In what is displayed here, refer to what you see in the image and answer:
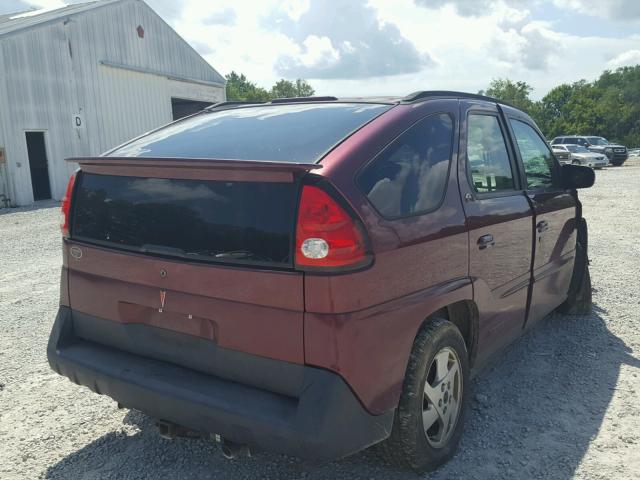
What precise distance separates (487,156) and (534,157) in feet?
2.99

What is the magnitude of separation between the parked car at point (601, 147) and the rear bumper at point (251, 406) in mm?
34352

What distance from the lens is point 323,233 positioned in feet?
7.16

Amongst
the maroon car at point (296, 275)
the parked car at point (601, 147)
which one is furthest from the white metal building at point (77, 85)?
the parked car at point (601, 147)

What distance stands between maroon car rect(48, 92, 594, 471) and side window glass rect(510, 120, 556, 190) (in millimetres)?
699

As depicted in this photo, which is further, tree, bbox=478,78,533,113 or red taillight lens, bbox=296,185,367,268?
tree, bbox=478,78,533,113

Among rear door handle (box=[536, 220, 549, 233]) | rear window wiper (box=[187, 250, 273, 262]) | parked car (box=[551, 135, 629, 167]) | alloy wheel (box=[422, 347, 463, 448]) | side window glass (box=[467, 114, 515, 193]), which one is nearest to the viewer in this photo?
rear window wiper (box=[187, 250, 273, 262])

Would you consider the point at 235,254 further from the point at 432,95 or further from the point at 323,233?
the point at 432,95

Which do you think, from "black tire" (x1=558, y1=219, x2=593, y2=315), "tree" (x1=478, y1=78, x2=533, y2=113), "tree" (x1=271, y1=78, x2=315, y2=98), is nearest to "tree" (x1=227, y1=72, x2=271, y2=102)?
"tree" (x1=271, y1=78, x2=315, y2=98)

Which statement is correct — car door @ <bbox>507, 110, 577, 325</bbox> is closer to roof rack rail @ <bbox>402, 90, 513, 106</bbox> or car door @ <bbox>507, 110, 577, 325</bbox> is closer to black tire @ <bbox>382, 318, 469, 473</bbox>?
roof rack rail @ <bbox>402, 90, 513, 106</bbox>

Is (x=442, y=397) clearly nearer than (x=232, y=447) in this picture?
No

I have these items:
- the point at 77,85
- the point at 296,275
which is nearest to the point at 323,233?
the point at 296,275

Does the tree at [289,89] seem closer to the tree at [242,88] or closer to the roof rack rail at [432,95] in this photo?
the tree at [242,88]

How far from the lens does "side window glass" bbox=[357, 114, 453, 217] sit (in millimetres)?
2418

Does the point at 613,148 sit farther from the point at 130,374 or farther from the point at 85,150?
the point at 130,374
